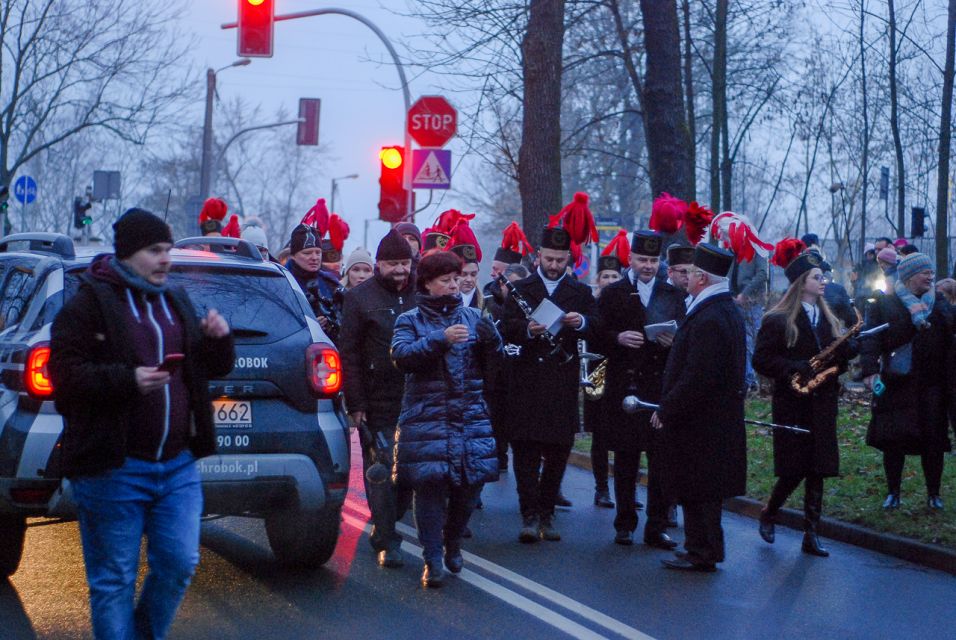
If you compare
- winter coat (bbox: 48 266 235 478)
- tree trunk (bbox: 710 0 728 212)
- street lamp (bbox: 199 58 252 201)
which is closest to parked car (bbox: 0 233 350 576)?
winter coat (bbox: 48 266 235 478)

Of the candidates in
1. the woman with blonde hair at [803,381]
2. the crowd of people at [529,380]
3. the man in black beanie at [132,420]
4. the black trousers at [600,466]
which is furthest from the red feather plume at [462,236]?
the man in black beanie at [132,420]

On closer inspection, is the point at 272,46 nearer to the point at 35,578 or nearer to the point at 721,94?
the point at 721,94

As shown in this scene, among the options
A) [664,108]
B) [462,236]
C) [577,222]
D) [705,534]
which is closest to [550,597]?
[705,534]

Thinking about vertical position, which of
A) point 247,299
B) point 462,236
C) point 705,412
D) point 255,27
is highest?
point 255,27

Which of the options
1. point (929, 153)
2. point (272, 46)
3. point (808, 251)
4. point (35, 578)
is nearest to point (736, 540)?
point (808, 251)

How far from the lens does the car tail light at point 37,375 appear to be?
6750 mm

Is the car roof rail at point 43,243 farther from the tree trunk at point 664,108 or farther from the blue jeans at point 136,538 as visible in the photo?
the tree trunk at point 664,108

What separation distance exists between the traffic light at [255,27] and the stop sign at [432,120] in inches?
82.8

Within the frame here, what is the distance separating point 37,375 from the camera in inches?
266

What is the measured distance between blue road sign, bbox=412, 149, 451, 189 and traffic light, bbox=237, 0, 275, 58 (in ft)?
7.67

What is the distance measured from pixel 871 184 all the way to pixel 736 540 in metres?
19.0

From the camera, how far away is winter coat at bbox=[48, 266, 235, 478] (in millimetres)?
4891

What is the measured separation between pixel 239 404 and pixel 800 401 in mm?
3687

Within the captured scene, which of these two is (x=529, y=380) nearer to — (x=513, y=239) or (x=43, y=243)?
(x=43, y=243)
